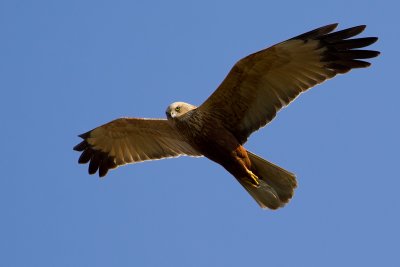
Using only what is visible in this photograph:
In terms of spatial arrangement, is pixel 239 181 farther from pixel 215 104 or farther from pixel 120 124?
Result: pixel 120 124

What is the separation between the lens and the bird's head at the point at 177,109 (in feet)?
40.0

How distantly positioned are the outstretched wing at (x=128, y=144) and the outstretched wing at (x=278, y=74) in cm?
125

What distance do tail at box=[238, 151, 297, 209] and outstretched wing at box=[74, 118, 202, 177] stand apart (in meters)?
1.32

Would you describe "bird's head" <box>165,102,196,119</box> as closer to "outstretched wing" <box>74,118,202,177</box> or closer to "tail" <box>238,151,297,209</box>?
"outstretched wing" <box>74,118,202,177</box>

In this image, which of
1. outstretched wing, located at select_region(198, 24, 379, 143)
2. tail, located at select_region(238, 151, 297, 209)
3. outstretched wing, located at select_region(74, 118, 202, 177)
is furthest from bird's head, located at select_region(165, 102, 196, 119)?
tail, located at select_region(238, 151, 297, 209)

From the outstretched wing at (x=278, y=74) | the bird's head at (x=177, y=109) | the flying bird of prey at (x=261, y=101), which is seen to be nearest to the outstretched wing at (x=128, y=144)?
the flying bird of prey at (x=261, y=101)

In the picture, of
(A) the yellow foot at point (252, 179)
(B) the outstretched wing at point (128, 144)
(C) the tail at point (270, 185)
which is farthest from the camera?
(B) the outstretched wing at point (128, 144)

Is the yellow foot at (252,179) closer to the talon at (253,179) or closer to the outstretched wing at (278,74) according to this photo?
the talon at (253,179)

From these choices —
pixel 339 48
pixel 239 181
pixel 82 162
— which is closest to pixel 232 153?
pixel 239 181

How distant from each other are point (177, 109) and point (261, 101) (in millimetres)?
1267

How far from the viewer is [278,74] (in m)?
11.9

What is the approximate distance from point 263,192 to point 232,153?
0.86 m

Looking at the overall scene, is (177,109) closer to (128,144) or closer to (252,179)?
(252,179)

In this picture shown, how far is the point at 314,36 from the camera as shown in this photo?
37.8 ft
